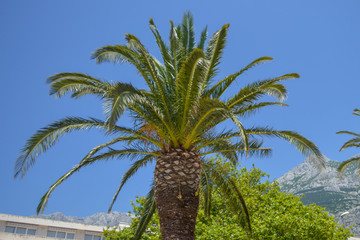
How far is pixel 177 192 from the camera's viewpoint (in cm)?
1123

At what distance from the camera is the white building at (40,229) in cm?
3550

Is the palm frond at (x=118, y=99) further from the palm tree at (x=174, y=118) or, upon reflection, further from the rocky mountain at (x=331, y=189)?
the rocky mountain at (x=331, y=189)

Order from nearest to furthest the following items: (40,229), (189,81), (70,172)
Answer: (189,81)
(70,172)
(40,229)

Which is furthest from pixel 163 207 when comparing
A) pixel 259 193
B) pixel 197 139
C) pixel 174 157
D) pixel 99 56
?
pixel 259 193

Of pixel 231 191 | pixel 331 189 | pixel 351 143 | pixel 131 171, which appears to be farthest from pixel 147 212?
pixel 331 189

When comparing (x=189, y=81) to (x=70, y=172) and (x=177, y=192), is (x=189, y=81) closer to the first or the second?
(x=177, y=192)

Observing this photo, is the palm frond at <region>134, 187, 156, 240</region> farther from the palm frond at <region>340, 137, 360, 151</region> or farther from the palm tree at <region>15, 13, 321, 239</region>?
the palm frond at <region>340, 137, 360, 151</region>

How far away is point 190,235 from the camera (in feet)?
37.3

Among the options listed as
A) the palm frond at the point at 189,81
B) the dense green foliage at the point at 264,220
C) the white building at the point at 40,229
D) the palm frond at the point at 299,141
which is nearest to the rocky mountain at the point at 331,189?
the white building at the point at 40,229

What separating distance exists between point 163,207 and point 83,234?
100.0 ft

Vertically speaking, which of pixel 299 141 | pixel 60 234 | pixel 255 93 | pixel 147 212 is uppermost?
pixel 255 93

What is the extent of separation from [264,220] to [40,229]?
26699 millimetres

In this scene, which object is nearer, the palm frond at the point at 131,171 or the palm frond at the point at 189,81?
the palm frond at the point at 189,81

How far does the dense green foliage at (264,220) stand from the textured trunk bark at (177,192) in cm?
347
